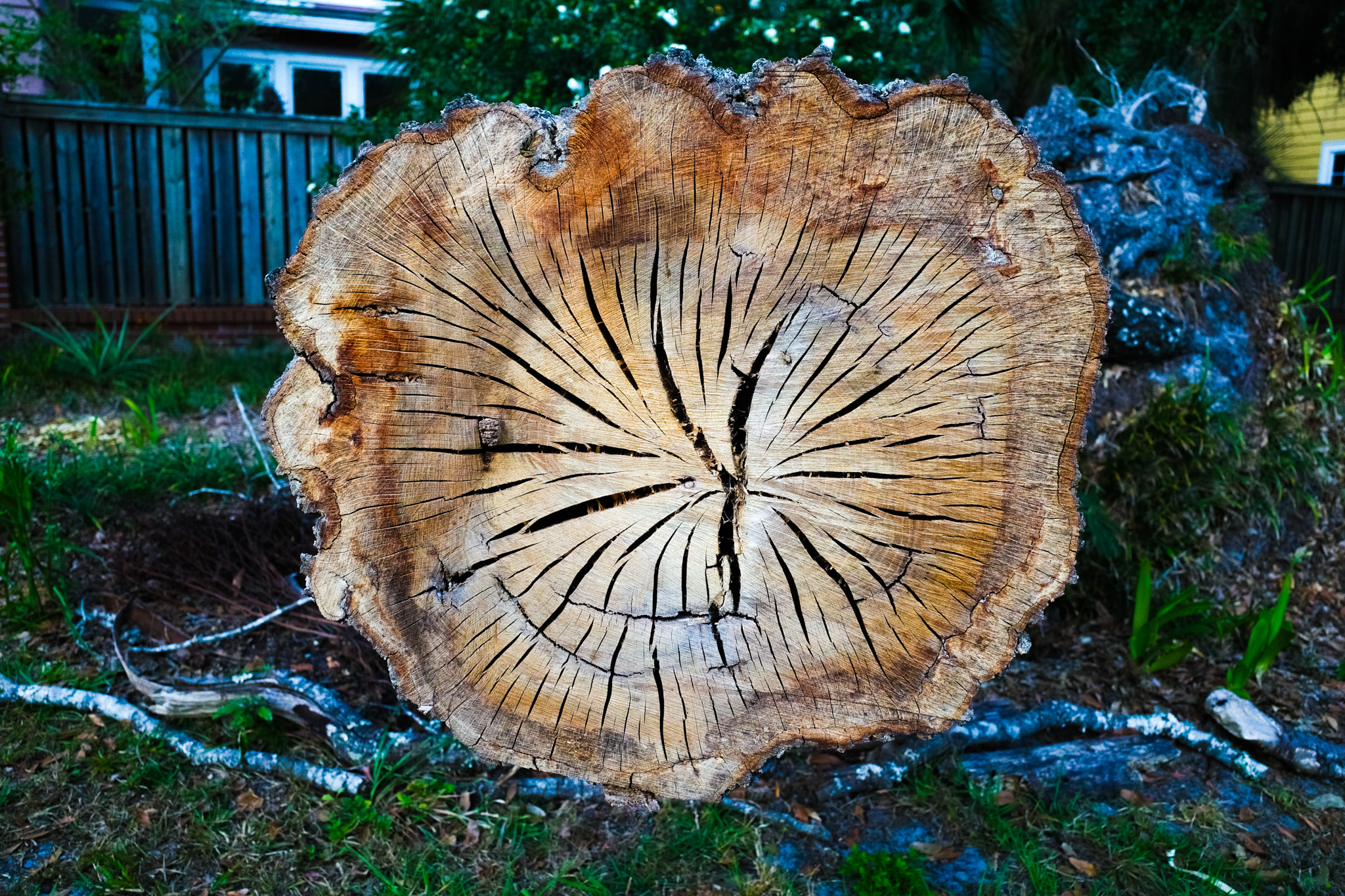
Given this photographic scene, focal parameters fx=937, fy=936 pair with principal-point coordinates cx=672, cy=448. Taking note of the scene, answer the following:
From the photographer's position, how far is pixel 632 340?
1.59 metres

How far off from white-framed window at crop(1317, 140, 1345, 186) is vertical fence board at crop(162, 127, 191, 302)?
11.4m

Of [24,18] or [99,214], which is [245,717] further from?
[24,18]

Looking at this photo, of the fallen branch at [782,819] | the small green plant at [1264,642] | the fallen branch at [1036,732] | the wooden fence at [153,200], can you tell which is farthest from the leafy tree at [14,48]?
the small green plant at [1264,642]

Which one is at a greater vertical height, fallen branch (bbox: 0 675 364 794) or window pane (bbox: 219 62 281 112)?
window pane (bbox: 219 62 281 112)

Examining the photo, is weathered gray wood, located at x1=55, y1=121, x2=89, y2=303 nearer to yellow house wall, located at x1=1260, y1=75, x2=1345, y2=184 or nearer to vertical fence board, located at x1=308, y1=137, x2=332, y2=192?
vertical fence board, located at x1=308, y1=137, x2=332, y2=192

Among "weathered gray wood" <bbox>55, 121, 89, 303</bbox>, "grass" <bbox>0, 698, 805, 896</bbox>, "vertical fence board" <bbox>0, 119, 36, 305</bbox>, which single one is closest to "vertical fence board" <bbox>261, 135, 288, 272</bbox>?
"weathered gray wood" <bbox>55, 121, 89, 303</bbox>

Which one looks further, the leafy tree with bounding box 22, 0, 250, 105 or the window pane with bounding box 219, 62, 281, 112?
the window pane with bounding box 219, 62, 281, 112

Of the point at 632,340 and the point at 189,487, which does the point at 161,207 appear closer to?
the point at 189,487

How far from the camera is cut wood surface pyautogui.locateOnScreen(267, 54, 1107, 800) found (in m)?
1.48

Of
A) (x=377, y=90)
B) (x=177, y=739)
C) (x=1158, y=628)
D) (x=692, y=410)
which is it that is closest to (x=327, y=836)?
(x=177, y=739)

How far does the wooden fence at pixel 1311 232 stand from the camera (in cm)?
854

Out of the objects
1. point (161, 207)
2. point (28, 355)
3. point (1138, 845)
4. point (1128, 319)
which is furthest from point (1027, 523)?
point (161, 207)

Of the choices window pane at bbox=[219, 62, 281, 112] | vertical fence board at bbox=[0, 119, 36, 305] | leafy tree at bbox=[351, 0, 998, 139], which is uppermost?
window pane at bbox=[219, 62, 281, 112]

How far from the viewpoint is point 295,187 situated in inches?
262
